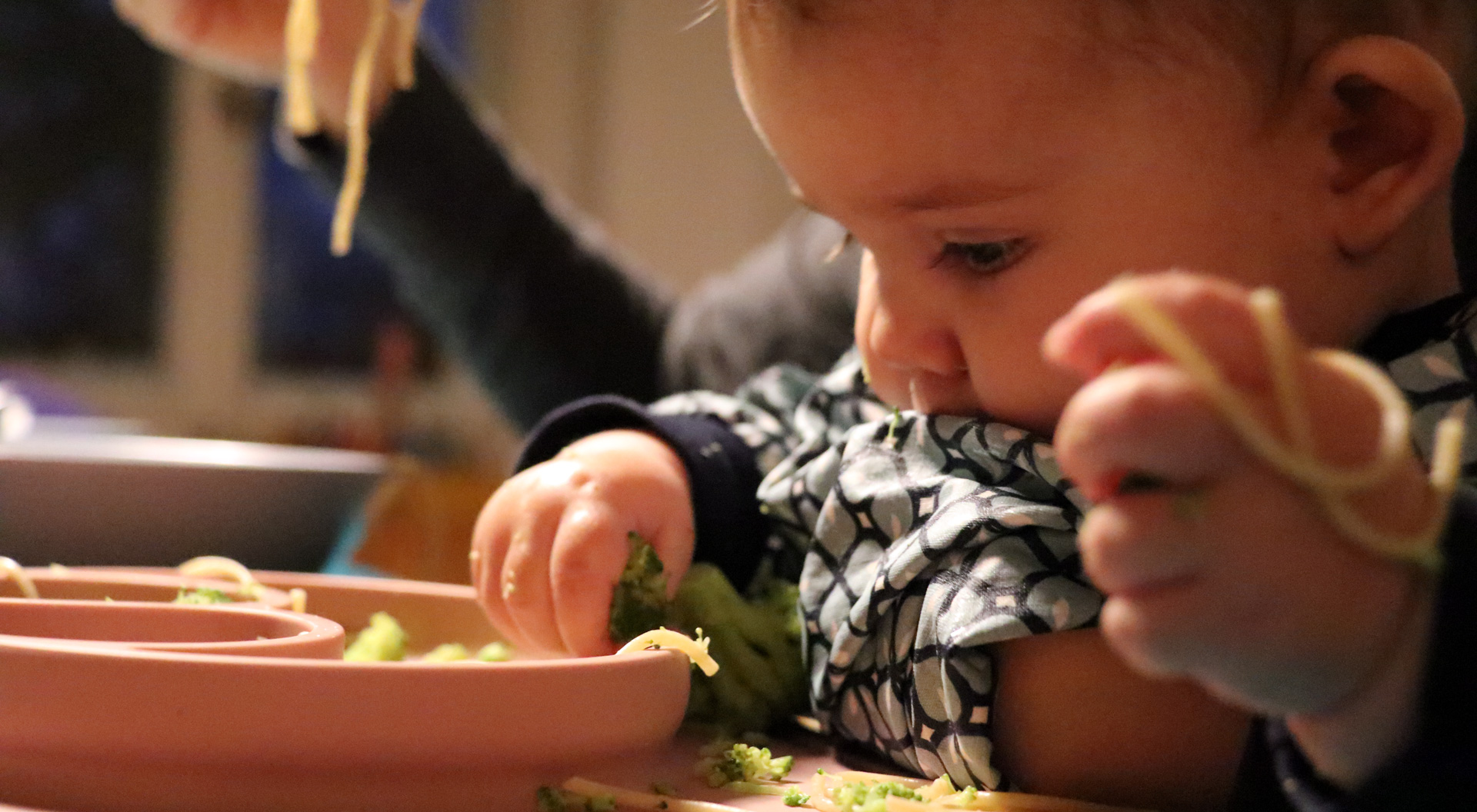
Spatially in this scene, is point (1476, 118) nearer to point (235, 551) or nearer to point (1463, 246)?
point (1463, 246)

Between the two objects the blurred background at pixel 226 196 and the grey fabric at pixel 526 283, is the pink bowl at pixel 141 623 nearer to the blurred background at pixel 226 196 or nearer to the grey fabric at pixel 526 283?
the grey fabric at pixel 526 283

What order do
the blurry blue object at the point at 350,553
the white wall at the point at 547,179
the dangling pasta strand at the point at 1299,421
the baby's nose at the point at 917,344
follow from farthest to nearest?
the white wall at the point at 547,179 → the blurry blue object at the point at 350,553 → the baby's nose at the point at 917,344 → the dangling pasta strand at the point at 1299,421

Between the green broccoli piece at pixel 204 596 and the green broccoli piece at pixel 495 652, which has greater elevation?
the green broccoli piece at pixel 204 596

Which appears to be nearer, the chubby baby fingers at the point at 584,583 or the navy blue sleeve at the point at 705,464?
the chubby baby fingers at the point at 584,583

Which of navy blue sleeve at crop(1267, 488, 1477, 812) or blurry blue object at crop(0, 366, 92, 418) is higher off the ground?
navy blue sleeve at crop(1267, 488, 1477, 812)

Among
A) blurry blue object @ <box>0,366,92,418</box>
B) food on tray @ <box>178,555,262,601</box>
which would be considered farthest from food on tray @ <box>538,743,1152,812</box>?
blurry blue object @ <box>0,366,92,418</box>

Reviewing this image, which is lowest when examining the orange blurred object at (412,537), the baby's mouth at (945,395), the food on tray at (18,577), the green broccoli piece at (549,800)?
the orange blurred object at (412,537)

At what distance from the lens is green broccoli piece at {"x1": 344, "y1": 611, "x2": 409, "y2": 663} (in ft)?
1.81

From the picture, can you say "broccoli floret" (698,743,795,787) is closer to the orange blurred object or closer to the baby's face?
the baby's face

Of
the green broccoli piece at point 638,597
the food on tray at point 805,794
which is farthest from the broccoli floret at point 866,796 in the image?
the green broccoli piece at point 638,597

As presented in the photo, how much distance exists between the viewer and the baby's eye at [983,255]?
0.47 metres

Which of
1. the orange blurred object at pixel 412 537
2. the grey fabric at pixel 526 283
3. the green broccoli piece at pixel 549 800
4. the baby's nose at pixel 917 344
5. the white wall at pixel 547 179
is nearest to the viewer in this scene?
the green broccoli piece at pixel 549 800

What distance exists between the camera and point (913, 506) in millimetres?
514

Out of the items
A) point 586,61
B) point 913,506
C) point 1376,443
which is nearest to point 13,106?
point 586,61
